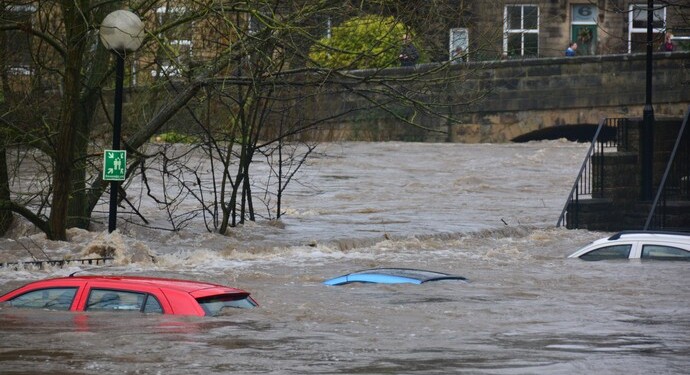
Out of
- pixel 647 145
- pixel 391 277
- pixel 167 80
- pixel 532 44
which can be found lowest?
pixel 391 277

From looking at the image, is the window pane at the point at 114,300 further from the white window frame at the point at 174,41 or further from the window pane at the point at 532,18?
the window pane at the point at 532,18

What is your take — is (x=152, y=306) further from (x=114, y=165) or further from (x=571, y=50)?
(x=571, y=50)

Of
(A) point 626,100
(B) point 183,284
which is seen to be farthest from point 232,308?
(A) point 626,100

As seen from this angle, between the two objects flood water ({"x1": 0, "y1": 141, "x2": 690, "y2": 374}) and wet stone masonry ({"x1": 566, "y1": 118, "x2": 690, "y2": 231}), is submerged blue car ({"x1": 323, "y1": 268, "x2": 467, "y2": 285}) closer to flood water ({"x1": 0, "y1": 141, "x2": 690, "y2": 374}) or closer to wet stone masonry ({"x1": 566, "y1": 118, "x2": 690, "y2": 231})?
flood water ({"x1": 0, "y1": 141, "x2": 690, "y2": 374})

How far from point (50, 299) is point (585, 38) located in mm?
40222

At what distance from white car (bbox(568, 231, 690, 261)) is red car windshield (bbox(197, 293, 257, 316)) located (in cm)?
617

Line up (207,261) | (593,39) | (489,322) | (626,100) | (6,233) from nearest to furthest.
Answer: (489,322), (207,261), (6,233), (626,100), (593,39)

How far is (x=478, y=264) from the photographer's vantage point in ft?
70.6

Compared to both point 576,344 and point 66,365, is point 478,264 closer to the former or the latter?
point 576,344

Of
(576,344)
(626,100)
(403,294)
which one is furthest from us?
(626,100)

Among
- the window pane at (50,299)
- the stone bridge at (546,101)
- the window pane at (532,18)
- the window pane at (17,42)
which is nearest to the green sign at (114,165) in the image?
the window pane at (17,42)

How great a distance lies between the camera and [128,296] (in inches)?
480

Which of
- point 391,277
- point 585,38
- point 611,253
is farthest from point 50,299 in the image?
point 585,38

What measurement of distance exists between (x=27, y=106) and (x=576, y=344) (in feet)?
38.4
